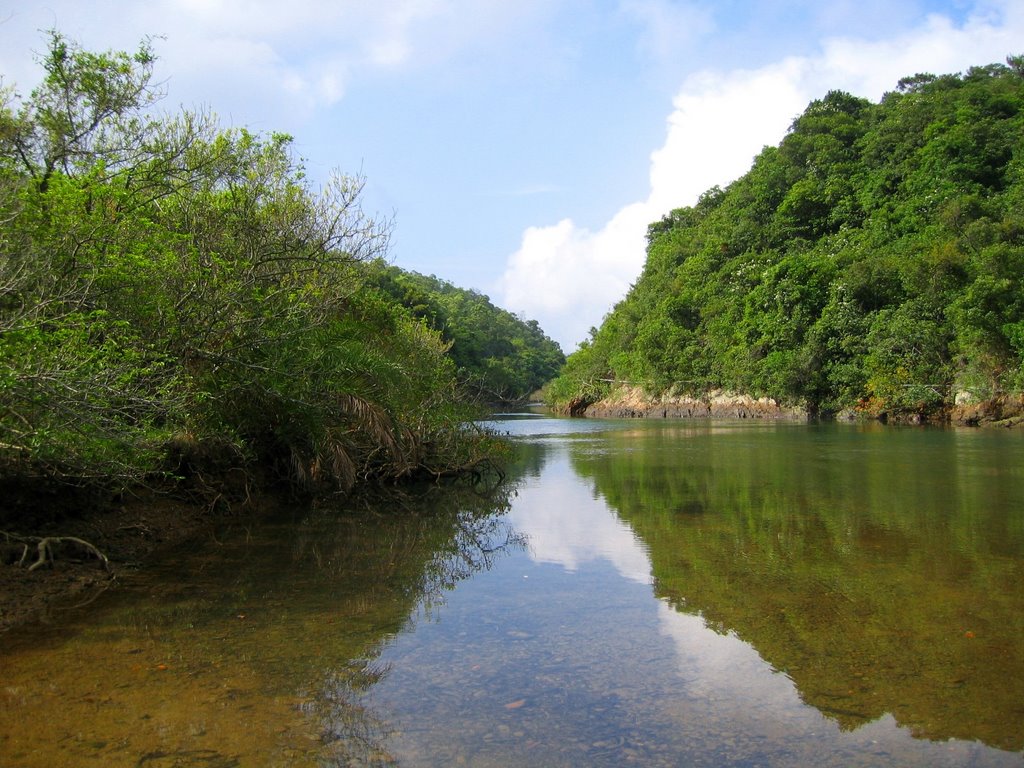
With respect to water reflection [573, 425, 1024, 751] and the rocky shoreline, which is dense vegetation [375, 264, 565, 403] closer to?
the rocky shoreline

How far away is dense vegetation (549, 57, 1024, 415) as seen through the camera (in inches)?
1578

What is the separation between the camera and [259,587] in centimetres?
805

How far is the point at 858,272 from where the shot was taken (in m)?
46.5

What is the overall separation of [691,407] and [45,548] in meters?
54.9

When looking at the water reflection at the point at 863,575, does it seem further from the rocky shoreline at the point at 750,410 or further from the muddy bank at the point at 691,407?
the muddy bank at the point at 691,407

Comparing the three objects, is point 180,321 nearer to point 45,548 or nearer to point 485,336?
point 45,548

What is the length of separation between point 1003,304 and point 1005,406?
5.07 m

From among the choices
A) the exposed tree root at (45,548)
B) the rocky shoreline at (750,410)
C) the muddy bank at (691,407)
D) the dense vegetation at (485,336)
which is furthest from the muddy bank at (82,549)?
the dense vegetation at (485,336)

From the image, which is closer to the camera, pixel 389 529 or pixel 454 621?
pixel 454 621

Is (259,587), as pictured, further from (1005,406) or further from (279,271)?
(1005,406)

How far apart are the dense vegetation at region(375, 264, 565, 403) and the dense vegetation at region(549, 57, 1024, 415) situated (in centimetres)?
1077

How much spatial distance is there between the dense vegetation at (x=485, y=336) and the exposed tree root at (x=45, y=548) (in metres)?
48.6

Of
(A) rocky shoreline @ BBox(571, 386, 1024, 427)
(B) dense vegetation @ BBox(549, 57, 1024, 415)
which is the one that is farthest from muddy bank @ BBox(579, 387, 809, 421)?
(B) dense vegetation @ BBox(549, 57, 1024, 415)

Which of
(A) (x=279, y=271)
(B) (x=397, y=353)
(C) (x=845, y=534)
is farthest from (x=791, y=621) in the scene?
(B) (x=397, y=353)
